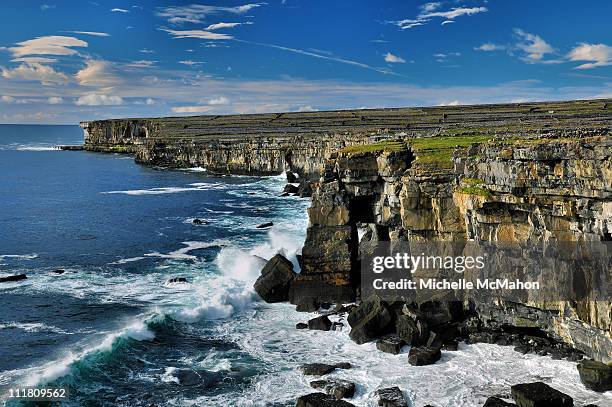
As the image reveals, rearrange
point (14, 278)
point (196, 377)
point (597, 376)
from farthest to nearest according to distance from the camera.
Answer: point (14, 278), point (196, 377), point (597, 376)

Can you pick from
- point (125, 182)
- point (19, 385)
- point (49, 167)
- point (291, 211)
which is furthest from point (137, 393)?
point (49, 167)

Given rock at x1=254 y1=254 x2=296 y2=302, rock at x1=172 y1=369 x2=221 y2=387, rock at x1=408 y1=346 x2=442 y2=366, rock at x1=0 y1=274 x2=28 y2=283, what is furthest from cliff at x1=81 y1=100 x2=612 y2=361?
rock at x1=0 y1=274 x2=28 y2=283

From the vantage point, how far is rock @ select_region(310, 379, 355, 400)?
2417 cm

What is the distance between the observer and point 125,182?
10719 centimetres

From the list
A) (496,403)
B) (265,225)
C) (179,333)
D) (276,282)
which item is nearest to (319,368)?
(496,403)

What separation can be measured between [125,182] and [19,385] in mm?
85332

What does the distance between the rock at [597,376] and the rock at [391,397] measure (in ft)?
26.7

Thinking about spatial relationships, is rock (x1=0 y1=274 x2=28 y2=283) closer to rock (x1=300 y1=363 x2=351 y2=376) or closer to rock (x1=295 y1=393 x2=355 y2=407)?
rock (x1=300 y1=363 x2=351 y2=376)

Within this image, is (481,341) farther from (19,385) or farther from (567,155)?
(19,385)

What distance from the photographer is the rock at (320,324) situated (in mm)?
32156

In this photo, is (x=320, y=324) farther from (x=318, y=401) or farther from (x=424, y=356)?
(x=318, y=401)

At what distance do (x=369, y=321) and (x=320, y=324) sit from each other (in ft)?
10.2

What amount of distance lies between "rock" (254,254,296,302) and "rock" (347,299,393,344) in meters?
7.11

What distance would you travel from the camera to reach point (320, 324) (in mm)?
32188
